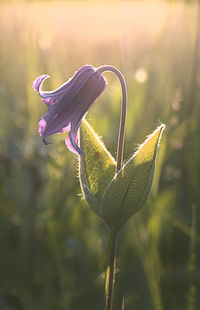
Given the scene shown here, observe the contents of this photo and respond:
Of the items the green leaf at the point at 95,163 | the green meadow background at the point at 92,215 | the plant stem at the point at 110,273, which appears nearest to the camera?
the plant stem at the point at 110,273

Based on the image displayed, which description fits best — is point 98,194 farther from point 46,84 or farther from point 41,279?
point 46,84

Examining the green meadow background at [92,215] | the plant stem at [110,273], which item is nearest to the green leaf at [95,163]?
the plant stem at [110,273]

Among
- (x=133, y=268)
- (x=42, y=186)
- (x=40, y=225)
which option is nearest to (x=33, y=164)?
(x=42, y=186)

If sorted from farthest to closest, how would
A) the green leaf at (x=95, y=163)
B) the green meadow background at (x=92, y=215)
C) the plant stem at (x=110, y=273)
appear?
the green meadow background at (x=92, y=215), the green leaf at (x=95, y=163), the plant stem at (x=110, y=273)

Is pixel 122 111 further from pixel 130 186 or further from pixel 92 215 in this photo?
pixel 92 215

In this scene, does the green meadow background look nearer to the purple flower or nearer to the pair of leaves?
the pair of leaves

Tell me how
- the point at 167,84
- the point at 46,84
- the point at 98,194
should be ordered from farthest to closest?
the point at 167,84, the point at 46,84, the point at 98,194

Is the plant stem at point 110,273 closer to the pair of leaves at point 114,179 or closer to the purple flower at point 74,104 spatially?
the pair of leaves at point 114,179
